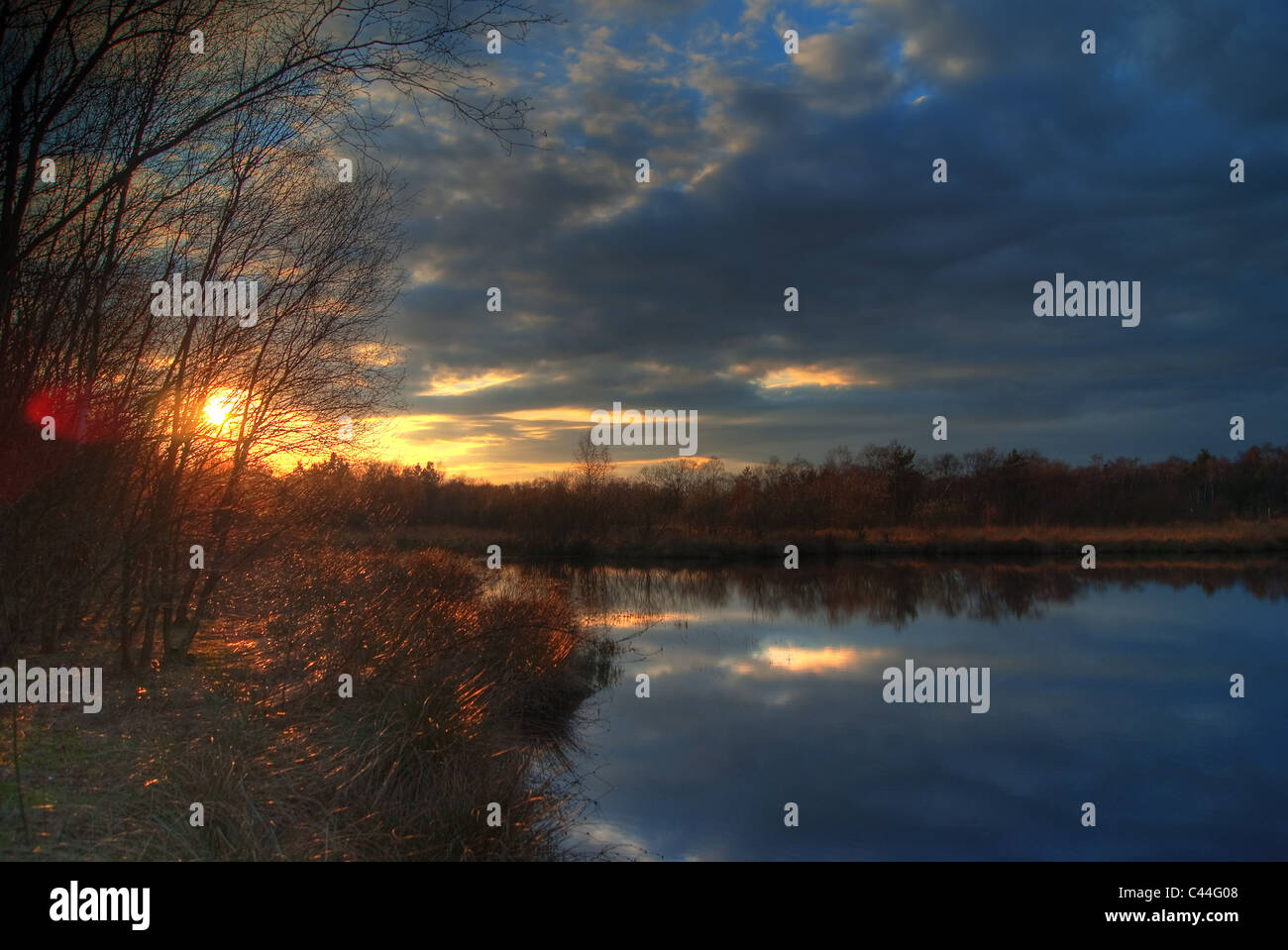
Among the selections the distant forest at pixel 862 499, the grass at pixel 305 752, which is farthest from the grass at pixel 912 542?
the grass at pixel 305 752

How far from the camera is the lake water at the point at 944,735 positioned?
8914 millimetres

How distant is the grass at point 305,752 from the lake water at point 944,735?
171 centimetres

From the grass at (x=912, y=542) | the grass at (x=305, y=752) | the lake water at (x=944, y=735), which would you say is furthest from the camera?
the grass at (x=912, y=542)

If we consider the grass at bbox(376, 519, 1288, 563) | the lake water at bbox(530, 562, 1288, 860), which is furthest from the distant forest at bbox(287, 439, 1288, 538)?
the lake water at bbox(530, 562, 1288, 860)

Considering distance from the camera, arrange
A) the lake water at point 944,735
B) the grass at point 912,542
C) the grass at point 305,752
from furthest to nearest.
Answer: the grass at point 912,542
the lake water at point 944,735
the grass at point 305,752

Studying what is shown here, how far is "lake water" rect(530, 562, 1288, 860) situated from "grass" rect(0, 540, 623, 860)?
171 cm

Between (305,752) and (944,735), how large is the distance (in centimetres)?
981

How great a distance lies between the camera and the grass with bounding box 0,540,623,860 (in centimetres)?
521

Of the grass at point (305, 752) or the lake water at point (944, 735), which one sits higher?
the grass at point (305, 752)

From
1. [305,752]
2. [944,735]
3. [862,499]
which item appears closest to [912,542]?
[862,499]

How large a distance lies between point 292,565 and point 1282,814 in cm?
1328

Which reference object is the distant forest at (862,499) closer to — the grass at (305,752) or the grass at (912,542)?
the grass at (912,542)

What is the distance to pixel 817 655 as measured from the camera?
1873cm

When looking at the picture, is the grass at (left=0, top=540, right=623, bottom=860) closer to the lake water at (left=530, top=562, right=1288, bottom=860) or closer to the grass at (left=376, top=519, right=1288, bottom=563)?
the lake water at (left=530, top=562, right=1288, bottom=860)
